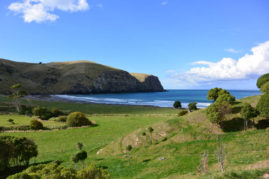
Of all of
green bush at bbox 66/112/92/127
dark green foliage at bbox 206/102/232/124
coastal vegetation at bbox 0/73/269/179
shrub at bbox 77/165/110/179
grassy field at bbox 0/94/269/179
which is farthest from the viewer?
green bush at bbox 66/112/92/127

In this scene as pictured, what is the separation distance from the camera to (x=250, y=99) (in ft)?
99.6

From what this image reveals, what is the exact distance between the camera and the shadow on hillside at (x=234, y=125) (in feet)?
83.3

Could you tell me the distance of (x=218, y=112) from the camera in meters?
25.4

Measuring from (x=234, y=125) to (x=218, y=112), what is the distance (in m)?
3.28

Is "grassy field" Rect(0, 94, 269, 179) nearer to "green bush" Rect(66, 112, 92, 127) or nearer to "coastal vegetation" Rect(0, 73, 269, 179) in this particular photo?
"coastal vegetation" Rect(0, 73, 269, 179)

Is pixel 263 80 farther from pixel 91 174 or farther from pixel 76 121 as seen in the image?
pixel 76 121

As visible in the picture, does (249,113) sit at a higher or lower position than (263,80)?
lower

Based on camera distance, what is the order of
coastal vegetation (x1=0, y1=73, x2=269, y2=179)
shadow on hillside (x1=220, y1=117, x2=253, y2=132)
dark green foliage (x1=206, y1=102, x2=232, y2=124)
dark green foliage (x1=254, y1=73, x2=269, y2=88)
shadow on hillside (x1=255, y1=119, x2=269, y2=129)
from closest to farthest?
coastal vegetation (x1=0, y1=73, x2=269, y2=179) → shadow on hillside (x1=255, y1=119, x2=269, y2=129) → dark green foliage (x1=206, y1=102, x2=232, y2=124) → shadow on hillside (x1=220, y1=117, x2=253, y2=132) → dark green foliage (x1=254, y1=73, x2=269, y2=88)

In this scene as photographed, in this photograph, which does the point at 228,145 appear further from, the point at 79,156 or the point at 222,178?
the point at 79,156

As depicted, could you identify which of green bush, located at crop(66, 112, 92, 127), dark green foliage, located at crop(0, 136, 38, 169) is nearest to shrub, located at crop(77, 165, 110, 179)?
dark green foliage, located at crop(0, 136, 38, 169)

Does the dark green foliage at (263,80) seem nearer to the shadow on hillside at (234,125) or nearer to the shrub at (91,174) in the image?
the shadow on hillside at (234,125)

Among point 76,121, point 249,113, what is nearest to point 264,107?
point 249,113

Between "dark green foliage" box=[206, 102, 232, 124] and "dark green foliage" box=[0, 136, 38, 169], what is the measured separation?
2748 cm

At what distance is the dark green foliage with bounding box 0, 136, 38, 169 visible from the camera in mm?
25578
